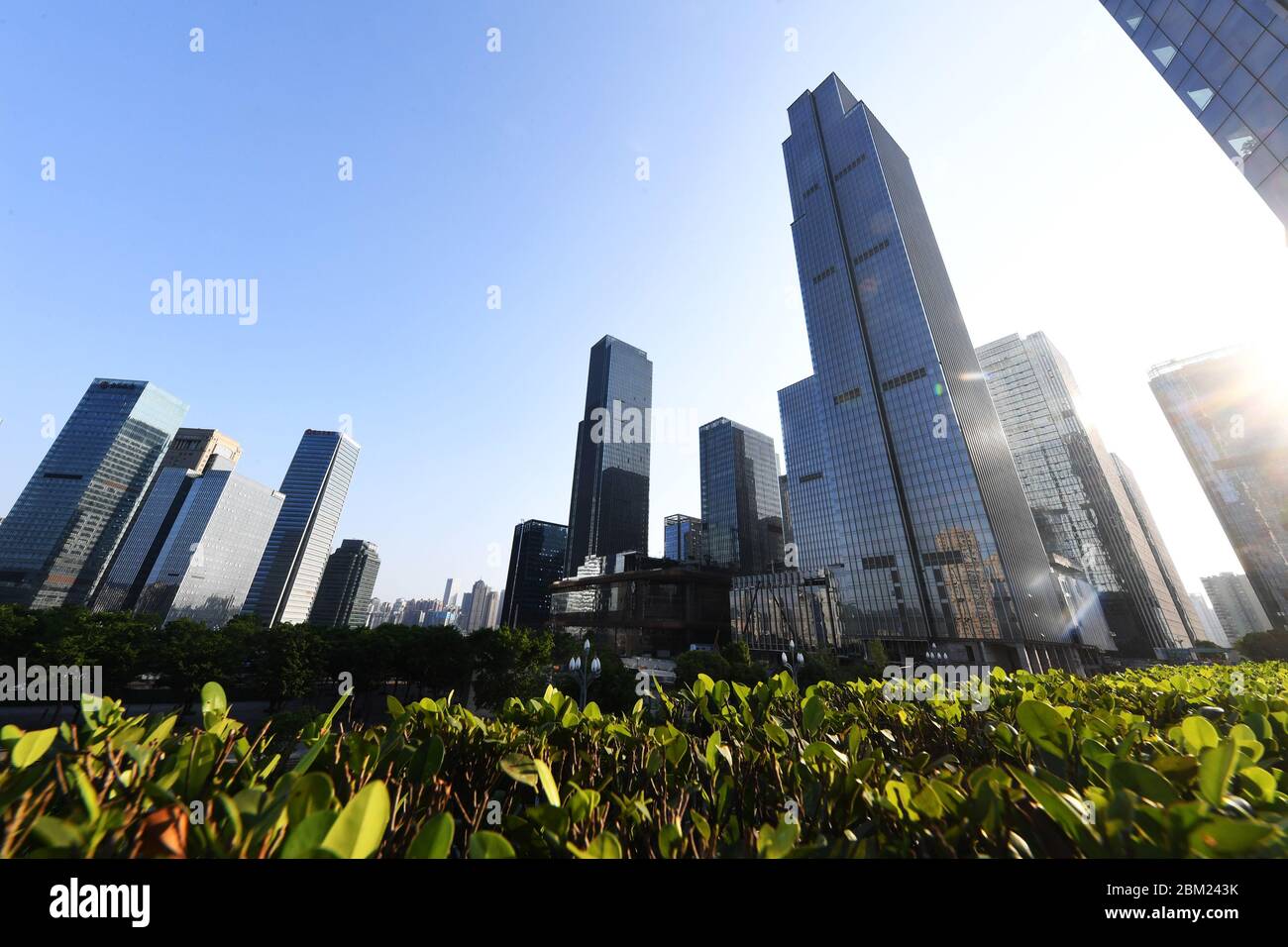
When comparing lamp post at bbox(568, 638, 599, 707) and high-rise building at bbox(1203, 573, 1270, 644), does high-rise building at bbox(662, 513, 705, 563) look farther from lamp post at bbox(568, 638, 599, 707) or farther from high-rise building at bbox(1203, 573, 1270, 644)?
high-rise building at bbox(1203, 573, 1270, 644)

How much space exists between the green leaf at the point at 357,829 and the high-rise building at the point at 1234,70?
31.2 m

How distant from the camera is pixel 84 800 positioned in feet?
5.30

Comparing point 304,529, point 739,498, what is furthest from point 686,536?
point 304,529

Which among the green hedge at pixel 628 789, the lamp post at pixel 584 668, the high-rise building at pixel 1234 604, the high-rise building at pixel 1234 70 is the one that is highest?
the high-rise building at pixel 1234 70

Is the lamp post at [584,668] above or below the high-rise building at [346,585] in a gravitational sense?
below

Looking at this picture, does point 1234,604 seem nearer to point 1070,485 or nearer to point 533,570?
point 1070,485

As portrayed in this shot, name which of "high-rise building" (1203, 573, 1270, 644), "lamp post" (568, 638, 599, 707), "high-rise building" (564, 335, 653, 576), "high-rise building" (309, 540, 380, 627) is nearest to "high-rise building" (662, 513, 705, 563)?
"high-rise building" (564, 335, 653, 576)

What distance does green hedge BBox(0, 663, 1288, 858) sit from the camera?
1.60 m

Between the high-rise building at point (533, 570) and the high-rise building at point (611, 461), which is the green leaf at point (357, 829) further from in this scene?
the high-rise building at point (533, 570)

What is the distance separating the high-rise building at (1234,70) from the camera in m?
16.2

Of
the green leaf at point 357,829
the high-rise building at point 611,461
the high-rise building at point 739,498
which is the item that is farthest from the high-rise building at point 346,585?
the green leaf at point 357,829

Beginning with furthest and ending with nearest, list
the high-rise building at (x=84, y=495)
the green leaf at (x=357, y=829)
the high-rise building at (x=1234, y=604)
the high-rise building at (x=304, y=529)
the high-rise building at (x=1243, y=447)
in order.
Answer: the high-rise building at (x=304, y=529)
the high-rise building at (x=1234, y=604)
the high-rise building at (x=84, y=495)
the high-rise building at (x=1243, y=447)
the green leaf at (x=357, y=829)
